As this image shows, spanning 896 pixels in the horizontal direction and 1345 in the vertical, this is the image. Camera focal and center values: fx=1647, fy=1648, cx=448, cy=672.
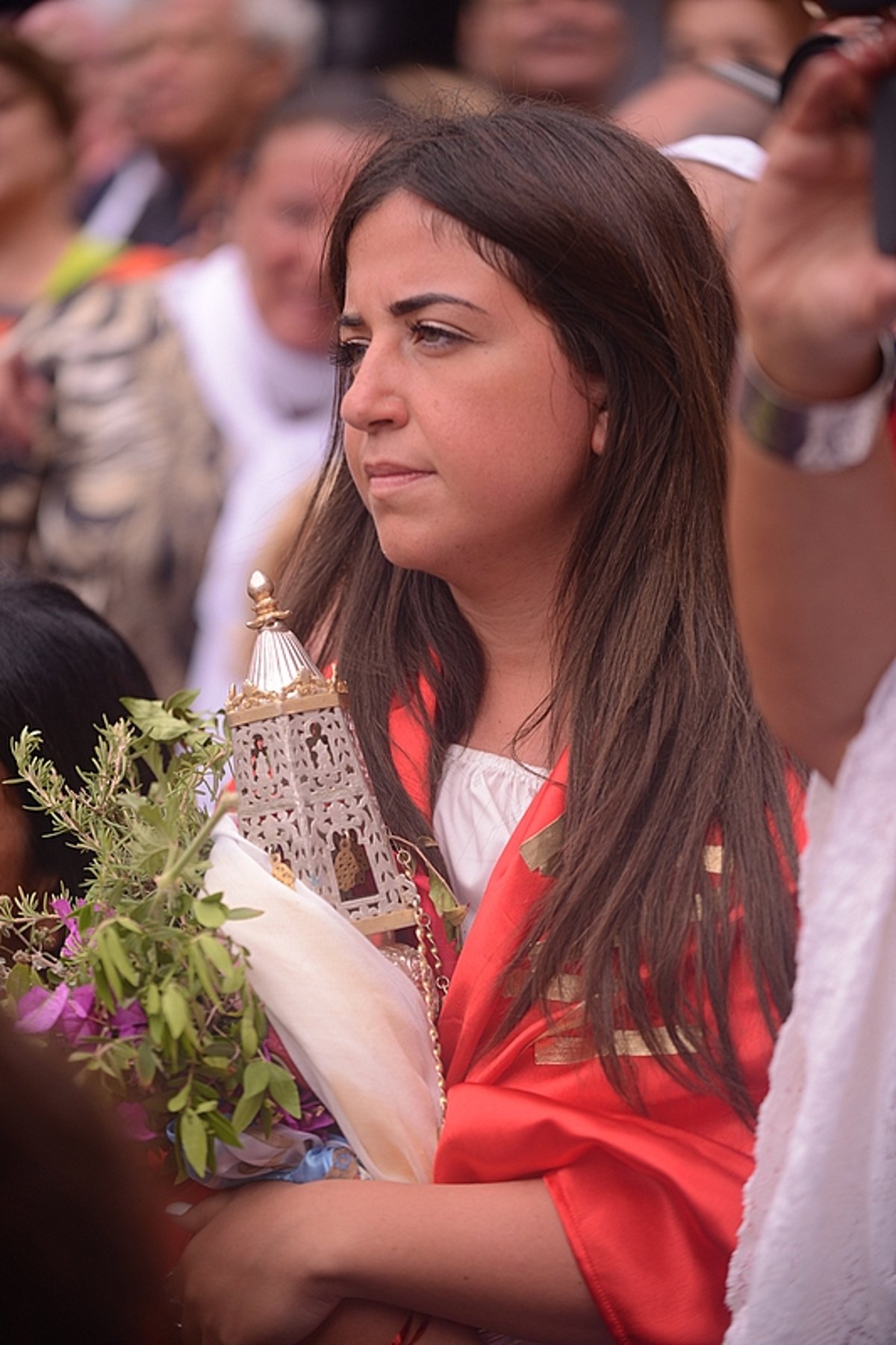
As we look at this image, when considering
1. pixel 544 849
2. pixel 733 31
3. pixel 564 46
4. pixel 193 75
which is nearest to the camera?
pixel 544 849

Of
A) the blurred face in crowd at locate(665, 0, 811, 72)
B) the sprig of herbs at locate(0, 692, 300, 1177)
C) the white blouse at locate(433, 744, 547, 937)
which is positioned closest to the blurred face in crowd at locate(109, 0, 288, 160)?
the blurred face in crowd at locate(665, 0, 811, 72)

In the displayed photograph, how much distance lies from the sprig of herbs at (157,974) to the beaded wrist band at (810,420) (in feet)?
2.15

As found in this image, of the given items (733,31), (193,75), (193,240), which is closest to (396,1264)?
(733,31)

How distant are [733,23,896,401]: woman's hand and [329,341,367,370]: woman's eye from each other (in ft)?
3.14

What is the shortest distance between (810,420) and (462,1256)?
1.00 m

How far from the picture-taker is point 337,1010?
5.93 feet

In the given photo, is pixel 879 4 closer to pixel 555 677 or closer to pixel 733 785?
pixel 733 785

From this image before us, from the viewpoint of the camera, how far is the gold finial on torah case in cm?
192

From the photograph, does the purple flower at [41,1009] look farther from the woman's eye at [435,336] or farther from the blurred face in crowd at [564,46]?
the blurred face in crowd at [564,46]

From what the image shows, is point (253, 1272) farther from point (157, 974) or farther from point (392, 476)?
point (392, 476)

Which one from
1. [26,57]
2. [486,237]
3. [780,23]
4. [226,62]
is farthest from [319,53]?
[486,237]

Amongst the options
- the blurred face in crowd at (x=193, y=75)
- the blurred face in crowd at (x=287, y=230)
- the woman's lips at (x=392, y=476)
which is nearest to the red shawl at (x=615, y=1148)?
the woman's lips at (x=392, y=476)

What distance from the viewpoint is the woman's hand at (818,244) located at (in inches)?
48.9

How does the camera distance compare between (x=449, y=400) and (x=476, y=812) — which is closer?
(x=449, y=400)
